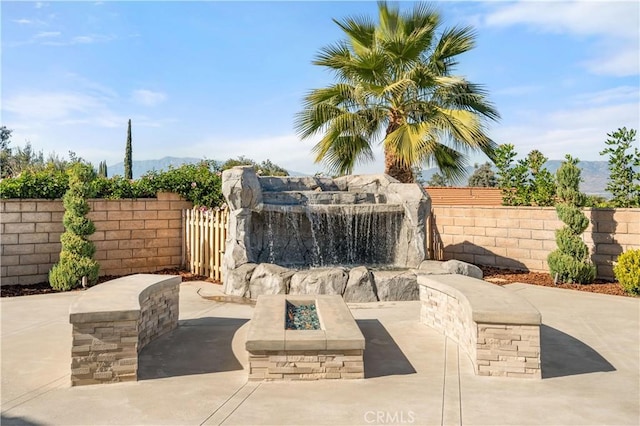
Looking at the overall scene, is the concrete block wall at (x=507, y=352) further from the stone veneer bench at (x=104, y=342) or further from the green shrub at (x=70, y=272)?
the green shrub at (x=70, y=272)

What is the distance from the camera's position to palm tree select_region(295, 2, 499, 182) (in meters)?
10.4

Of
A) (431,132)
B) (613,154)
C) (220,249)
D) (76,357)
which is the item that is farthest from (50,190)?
(613,154)

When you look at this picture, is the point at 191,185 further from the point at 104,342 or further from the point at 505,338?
the point at 505,338

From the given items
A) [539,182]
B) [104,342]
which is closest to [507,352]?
[104,342]

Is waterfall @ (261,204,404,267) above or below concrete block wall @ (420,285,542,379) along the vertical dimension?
above

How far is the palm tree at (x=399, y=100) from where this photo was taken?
1040 cm

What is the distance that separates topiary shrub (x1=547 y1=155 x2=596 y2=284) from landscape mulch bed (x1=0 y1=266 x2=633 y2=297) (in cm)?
22

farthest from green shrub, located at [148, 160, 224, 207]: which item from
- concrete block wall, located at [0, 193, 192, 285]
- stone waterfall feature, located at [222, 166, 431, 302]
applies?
stone waterfall feature, located at [222, 166, 431, 302]

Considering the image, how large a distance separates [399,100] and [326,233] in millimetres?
3863

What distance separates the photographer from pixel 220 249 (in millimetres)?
9555

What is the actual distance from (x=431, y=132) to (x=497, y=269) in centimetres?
366

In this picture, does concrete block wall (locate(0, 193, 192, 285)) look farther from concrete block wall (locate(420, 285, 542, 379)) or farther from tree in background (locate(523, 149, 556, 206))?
tree in background (locate(523, 149, 556, 206))

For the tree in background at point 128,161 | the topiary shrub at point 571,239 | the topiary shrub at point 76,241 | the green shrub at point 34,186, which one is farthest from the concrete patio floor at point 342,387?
the tree in background at point 128,161

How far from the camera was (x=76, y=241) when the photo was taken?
858cm
